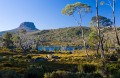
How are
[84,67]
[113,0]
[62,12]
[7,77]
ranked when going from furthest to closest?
1. [62,12]
2. [113,0]
3. [84,67]
4. [7,77]

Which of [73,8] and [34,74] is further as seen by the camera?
[73,8]

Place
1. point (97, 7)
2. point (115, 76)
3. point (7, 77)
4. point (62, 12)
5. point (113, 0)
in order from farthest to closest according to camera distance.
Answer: point (62, 12) < point (97, 7) < point (113, 0) < point (115, 76) < point (7, 77)

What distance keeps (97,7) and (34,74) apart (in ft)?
109

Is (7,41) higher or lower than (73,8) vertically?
lower

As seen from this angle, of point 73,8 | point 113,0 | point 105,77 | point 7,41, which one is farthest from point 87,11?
point 7,41

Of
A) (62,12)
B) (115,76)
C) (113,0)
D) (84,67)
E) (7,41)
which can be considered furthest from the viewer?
(7,41)

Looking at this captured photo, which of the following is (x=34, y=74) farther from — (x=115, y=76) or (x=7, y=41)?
(x=7, y=41)

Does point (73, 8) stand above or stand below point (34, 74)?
above

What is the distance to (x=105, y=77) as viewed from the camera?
2497 cm

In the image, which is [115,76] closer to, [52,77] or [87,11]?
[52,77]

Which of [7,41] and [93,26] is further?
[7,41]

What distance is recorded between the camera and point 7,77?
21.5m

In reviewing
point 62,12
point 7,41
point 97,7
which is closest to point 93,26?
point 62,12

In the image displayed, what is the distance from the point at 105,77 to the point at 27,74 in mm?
7629
